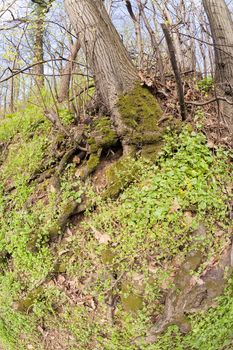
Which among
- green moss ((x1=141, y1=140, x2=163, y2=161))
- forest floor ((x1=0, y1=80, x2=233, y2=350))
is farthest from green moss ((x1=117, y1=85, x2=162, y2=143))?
forest floor ((x1=0, y1=80, x2=233, y2=350))

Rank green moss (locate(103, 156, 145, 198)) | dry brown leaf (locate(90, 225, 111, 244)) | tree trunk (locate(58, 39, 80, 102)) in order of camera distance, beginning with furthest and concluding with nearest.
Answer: tree trunk (locate(58, 39, 80, 102))
green moss (locate(103, 156, 145, 198))
dry brown leaf (locate(90, 225, 111, 244))

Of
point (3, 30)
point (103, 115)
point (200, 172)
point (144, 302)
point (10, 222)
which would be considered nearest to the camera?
A: point (144, 302)

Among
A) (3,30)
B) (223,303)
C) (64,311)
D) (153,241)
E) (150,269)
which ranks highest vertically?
(3,30)

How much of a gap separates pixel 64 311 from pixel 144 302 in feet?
2.89

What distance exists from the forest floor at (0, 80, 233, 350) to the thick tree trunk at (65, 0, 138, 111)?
65 cm

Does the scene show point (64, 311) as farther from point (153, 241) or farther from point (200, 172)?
point (200, 172)

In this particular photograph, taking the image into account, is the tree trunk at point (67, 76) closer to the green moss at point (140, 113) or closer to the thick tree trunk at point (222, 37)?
the green moss at point (140, 113)

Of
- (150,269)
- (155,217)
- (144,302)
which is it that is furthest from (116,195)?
(144,302)

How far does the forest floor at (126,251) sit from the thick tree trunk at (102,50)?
2.12 ft

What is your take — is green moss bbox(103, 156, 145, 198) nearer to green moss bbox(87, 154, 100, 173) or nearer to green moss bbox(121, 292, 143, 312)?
green moss bbox(87, 154, 100, 173)

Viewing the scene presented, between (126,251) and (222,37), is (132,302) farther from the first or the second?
(222,37)

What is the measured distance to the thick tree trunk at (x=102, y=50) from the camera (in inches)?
130

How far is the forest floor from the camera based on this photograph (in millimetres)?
2475

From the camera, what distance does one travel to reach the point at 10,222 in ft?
11.2
